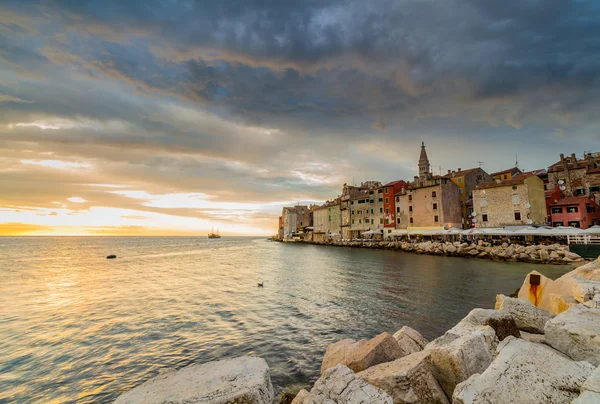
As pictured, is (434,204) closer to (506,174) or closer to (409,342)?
(506,174)

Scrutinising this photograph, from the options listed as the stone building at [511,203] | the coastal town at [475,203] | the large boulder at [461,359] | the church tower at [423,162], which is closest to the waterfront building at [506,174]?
the coastal town at [475,203]

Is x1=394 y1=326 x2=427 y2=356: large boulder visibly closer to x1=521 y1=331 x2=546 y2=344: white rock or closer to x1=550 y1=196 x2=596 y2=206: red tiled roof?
x1=521 y1=331 x2=546 y2=344: white rock

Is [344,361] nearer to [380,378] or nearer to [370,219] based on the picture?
[380,378]

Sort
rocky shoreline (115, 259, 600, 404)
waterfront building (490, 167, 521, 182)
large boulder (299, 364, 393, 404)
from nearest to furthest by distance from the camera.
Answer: rocky shoreline (115, 259, 600, 404) < large boulder (299, 364, 393, 404) < waterfront building (490, 167, 521, 182)

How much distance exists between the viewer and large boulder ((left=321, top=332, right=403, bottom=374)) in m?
5.97

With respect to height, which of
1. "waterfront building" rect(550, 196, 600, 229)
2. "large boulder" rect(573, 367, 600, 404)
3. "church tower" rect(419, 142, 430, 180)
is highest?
"church tower" rect(419, 142, 430, 180)

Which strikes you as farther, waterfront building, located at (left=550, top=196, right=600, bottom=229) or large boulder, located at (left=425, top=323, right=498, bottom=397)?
waterfront building, located at (left=550, top=196, right=600, bottom=229)

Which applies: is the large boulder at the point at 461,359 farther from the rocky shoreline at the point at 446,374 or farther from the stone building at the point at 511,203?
the stone building at the point at 511,203

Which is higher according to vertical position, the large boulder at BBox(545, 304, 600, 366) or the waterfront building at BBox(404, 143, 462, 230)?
the waterfront building at BBox(404, 143, 462, 230)

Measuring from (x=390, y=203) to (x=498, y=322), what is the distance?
221ft

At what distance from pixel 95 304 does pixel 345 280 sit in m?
17.9

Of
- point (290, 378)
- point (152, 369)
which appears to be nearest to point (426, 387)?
point (290, 378)

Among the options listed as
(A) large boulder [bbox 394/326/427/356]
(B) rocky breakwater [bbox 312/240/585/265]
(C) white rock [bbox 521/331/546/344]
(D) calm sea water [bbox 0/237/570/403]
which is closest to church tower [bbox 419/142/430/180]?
(B) rocky breakwater [bbox 312/240/585/265]

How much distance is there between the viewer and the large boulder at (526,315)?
725 cm
